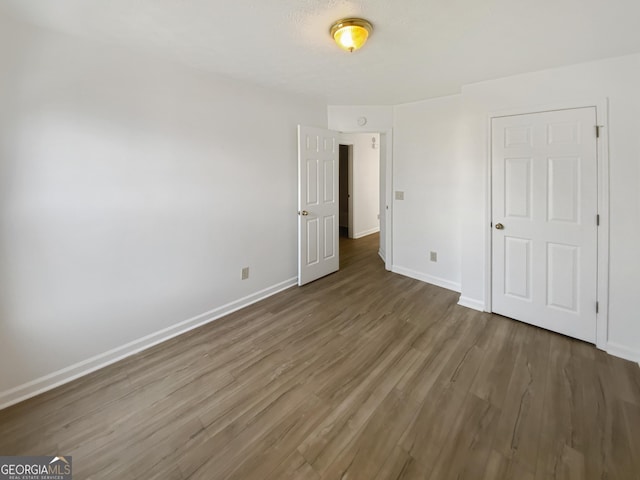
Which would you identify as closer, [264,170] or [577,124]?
[577,124]

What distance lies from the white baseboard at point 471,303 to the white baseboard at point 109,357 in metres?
2.37

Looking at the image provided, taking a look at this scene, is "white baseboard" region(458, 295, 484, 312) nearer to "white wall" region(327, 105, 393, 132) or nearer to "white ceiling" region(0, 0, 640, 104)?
"white ceiling" region(0, 0, 640, 104)

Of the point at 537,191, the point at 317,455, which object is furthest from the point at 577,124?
the point at 317,455

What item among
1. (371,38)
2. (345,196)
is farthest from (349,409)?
(345,196)

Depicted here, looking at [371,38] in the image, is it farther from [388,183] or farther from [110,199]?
[388,183]

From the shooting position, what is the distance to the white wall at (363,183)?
253 inches

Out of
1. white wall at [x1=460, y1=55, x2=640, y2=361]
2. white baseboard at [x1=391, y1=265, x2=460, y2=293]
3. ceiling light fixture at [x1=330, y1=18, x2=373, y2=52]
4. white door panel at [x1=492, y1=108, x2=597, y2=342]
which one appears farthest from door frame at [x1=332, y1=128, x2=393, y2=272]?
ceiling light fixture at [x1=330, y1=18, x2=373, y2=52]

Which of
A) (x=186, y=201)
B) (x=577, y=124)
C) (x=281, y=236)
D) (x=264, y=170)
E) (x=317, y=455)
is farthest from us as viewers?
(x=281, y=236)

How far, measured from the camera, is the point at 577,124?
2.47 meters

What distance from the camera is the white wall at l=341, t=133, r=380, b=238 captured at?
644 centimetres

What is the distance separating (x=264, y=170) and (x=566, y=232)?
2998mm

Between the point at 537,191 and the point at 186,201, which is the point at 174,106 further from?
the point at 537,191

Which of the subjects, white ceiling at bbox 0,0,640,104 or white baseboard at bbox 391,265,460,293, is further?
white baseboard at bbox 391,265,460,293

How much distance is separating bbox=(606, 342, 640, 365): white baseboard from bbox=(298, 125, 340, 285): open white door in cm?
299
